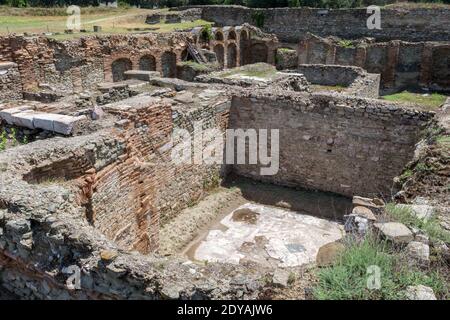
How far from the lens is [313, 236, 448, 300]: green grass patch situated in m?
3.54

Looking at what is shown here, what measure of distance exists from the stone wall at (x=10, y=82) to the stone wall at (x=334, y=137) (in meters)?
7.78

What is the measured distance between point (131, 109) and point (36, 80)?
29.8ft

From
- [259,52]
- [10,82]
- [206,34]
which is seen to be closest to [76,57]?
[10,82]

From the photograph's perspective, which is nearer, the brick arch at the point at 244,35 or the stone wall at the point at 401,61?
the stone wall at the point at 401,61

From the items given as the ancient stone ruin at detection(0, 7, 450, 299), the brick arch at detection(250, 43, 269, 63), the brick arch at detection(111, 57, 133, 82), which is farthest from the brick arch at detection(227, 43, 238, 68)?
the brick arch at detection(111, 57, 133, 82)

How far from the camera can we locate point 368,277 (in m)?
3.67

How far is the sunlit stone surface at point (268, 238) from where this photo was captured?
808 cm

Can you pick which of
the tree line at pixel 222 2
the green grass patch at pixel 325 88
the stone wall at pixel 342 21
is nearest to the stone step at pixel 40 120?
the green grass patch at pixel 325 88

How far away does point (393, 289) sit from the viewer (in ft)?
11.8

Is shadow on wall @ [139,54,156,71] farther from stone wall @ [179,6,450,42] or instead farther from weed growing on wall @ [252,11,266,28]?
weed growing on wall @ [252,11,266,28]

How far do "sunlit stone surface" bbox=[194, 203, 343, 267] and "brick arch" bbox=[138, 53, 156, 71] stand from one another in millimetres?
11229

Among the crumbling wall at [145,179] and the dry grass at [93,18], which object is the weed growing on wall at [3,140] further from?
the dry grass at [93,18]
